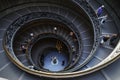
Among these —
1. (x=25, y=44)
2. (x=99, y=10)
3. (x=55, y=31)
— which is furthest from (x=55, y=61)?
(x=99, y=10)

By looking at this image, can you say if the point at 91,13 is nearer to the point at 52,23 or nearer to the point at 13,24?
the point at 52,23

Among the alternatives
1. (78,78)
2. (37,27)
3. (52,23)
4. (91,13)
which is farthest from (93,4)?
(78,78)

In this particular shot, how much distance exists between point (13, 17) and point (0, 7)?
129cm

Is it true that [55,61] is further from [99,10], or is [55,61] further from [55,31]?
[99,10]

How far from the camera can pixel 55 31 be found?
1945cm

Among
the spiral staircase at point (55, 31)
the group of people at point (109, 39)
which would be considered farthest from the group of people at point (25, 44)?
the group of people at point (109, 39)

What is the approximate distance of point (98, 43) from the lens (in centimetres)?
1493

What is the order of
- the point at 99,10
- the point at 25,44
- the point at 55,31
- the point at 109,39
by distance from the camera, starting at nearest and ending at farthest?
1. the point at 109,39
2. the point at 99,10
3. the point at 25,44
4. the point at 55,31

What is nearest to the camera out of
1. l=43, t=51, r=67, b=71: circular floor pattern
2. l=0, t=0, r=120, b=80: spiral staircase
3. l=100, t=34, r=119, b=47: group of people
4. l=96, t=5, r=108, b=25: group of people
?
l=100, t=34, r=119, b=47: group of people

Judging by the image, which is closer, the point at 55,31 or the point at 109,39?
the point at 109,39

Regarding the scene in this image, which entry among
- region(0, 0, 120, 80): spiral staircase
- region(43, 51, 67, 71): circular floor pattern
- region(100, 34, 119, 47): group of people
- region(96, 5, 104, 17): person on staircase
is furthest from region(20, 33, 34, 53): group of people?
region(100, 34, 119, 47): group of people

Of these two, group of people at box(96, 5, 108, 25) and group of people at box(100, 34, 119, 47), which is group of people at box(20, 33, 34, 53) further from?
group of people at box(100, 34, 119, 47)

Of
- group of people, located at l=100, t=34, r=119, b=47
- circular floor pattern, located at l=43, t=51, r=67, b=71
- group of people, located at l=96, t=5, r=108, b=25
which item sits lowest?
circular floor pattern, located at l=43, t=51, r=67, b=71

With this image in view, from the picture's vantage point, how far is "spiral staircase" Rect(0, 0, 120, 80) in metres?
15.6
